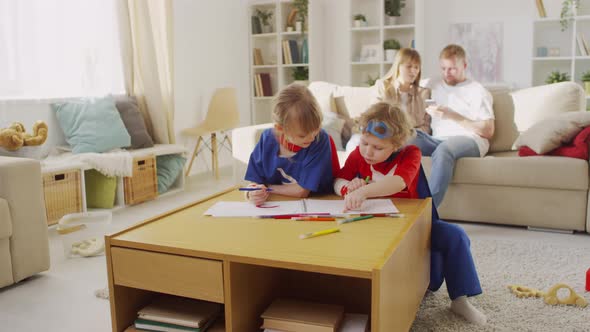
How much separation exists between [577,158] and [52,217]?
2.99 meters

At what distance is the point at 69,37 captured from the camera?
3844 mm

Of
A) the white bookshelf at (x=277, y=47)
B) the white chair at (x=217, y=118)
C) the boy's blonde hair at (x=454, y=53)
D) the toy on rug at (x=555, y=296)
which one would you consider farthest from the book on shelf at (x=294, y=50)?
the toy on rug at (x=555, y=296)

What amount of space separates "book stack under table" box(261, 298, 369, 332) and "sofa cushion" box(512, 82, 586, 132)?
2.48 meters

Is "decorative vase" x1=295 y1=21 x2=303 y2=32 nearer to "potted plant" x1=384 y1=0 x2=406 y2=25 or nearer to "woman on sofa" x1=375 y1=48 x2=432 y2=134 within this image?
"potted plant" x1=384 y1=0 x2=406 y2=25

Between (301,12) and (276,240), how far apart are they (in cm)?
460

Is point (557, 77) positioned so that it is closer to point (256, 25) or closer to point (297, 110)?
point (256, 25)

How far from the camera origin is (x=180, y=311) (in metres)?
1.39

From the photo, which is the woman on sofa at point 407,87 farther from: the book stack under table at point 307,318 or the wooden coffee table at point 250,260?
the book stack under table at point 307,318

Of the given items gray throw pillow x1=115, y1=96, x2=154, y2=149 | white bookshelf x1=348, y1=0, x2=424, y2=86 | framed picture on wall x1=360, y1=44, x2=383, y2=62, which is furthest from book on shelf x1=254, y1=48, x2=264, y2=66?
gray throw pillow x1=115, y1=96, x2=154, y2=149

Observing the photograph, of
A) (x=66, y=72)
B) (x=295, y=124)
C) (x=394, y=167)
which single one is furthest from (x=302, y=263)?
(x=66, y=72)

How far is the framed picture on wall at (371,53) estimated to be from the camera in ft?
18.2

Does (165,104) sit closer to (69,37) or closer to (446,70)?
(69,37)

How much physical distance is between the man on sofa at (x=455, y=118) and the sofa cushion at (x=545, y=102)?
33cm

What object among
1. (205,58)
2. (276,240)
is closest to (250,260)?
(276,240)
